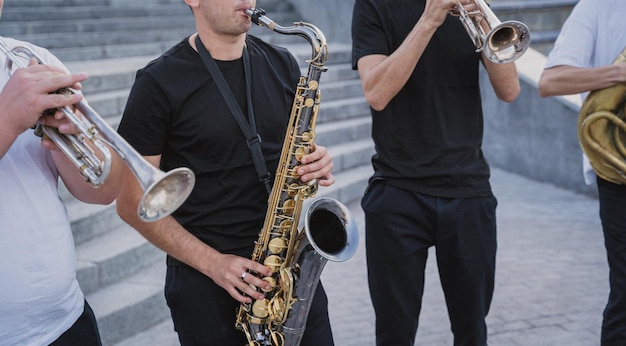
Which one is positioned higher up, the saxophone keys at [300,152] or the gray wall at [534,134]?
the saxophone keys at [300,152]

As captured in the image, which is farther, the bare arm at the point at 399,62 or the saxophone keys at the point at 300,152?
the bare arm at the point at 399,62

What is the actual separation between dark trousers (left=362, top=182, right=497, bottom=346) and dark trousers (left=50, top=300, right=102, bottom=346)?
1333 millimetres

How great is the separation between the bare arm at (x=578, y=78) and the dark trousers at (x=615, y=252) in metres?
0.40

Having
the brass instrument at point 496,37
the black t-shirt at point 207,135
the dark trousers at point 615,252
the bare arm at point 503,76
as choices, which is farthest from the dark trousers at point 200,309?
the dark trousers at point 615,252

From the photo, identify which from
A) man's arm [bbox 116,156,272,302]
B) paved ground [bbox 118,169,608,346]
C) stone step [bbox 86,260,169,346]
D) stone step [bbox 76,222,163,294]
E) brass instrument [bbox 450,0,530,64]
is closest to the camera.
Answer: man's arm [bbox 116,156,272,302]

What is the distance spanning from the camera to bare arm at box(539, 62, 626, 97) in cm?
356

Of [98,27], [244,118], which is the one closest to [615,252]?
[244,118]

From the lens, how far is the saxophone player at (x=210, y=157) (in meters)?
2.78

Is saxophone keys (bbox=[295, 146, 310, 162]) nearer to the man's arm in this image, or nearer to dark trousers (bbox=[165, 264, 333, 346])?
the man's arm

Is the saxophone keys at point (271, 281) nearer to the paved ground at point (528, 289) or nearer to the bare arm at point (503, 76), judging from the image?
the bare arm at point (503, 76)

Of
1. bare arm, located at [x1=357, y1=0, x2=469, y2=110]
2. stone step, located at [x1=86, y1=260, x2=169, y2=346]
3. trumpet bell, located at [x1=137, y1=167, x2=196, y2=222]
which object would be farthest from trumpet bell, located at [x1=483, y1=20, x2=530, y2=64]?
stone step, located at [x1=86, y1=260, x2=169, y2=346]

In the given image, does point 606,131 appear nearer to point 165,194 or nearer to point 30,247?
point 165,194

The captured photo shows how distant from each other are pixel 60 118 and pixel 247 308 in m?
1.06

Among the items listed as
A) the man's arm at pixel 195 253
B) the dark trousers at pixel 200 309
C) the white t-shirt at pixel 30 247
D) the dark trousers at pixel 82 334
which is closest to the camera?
the white t-shirt at pixel 30 247
